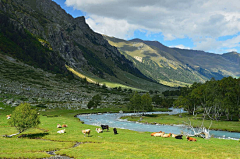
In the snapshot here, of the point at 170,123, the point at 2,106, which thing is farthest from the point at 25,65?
the point at 170,123

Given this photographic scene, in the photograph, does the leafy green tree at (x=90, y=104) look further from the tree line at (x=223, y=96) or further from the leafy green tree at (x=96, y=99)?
the tree line at (x=223, y=96)

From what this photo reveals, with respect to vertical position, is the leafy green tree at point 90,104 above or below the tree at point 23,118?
below

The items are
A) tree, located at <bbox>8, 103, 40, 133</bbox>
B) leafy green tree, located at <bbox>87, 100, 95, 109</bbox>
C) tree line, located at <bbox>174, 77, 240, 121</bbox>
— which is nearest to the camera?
tree, located at <bbox>8, 103, 40, 133</bbox>

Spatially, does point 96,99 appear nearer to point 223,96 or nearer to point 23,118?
point 223,96

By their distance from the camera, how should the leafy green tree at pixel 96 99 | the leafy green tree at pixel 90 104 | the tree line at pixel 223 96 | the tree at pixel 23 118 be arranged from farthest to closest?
1. the leafy green tree at pixel 96 99
2. the leafy green tree at pixel 90 104
3. the tree line at pixel 223 96
4. the tree at pixel 23 118

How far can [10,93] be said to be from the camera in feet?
332

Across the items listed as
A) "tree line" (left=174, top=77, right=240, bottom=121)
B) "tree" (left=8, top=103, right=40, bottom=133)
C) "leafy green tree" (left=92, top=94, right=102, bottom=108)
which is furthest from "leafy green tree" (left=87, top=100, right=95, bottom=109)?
"tree" (left=8, top=103, right=40, bottom=133)

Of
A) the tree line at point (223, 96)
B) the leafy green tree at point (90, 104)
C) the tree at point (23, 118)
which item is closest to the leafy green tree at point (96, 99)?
the leafy green tree at point (90, 104)

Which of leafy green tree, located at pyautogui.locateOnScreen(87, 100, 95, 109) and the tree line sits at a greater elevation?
the tree line

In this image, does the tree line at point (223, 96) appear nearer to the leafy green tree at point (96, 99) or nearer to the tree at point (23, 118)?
the leafy green tree at point (96, 99)

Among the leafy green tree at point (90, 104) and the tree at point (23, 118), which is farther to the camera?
the leafy green tree at point (90, 104)

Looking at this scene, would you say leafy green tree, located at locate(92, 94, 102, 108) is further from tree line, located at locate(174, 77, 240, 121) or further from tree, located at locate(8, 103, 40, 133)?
tree, located at locate(8, 103, 40, 133)

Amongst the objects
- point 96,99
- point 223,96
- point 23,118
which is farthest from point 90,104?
point 23,118

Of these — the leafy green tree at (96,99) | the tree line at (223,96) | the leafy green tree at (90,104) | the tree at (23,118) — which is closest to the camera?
the tree at (23,118)
